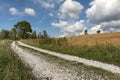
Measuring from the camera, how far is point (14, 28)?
139 metres

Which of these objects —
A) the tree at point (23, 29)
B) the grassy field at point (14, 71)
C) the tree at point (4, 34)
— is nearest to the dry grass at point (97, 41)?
the grassy field at point (14, 71)

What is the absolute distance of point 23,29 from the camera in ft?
428

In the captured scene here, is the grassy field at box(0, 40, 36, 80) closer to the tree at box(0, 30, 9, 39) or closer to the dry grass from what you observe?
the dry grass

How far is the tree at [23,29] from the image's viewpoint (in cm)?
12938

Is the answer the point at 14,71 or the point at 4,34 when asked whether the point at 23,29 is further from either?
the point at 14,71

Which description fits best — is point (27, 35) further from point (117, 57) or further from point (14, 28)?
point (117, 57)

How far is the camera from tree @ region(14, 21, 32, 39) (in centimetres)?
12938

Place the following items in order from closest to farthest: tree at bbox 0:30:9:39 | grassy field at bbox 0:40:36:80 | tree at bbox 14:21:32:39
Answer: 1. grassy field at bbox 0:40:36:80
2. tree at bbox 14:21:32:39
3. tree at bbox 0:30:9:39

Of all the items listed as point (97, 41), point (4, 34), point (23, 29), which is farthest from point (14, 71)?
point (4, 34)

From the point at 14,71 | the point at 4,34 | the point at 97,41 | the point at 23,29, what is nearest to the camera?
the point at 14,71

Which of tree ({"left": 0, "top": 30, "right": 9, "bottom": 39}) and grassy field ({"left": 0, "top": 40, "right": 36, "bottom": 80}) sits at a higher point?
tree ({"left": 0, "top": 30, "right": 9, "bottom": 39})

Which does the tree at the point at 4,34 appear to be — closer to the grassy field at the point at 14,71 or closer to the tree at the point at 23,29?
the tree at the point at 23,29

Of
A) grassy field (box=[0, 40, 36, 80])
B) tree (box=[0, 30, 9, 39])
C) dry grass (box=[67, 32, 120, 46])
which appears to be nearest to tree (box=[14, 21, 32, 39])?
tree (box=[0, 30, 9, 39])

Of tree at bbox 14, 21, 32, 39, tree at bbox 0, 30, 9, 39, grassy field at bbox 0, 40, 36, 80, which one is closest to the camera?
grassy field at bbox 0, 40, 36, 80
